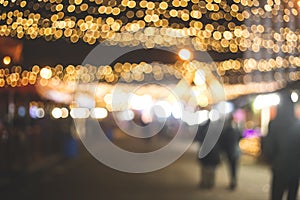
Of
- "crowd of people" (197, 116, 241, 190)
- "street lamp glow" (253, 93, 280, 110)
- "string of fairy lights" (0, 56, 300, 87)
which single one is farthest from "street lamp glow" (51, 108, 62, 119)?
"crowd of people" (197, 116, 241, 190)

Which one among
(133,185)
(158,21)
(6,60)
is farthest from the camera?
(158,21)

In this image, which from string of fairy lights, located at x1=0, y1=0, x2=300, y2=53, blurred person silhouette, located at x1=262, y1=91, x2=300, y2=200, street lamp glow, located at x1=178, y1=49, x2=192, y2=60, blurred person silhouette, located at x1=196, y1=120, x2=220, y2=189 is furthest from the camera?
street lamp glow, located at x1=178, y1=49, x2=192, y2=60

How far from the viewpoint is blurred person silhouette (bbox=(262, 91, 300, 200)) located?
10.5 m

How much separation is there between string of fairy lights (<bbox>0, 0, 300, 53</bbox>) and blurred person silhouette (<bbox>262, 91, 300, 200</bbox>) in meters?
5.00

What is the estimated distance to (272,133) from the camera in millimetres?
10594

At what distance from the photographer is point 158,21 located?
2058 cm

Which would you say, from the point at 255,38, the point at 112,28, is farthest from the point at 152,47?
the point at 112,28

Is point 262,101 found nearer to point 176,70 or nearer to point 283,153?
point 283,153

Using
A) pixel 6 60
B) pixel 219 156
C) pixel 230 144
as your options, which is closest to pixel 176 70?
pixel 6 60

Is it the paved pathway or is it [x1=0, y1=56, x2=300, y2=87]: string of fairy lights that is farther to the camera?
[x1=0, y1=56, x2=300, y2=87]: string of fairy lights

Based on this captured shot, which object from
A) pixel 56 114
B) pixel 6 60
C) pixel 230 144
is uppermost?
pixel 6 60

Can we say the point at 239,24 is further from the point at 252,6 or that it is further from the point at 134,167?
the point at 134,167

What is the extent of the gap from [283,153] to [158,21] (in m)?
10.7

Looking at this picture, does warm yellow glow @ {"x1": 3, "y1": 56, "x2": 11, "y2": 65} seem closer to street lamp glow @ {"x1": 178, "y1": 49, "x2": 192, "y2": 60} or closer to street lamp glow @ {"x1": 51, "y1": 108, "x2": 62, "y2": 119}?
street lamp glow @ {"x1": 178, "y1": 49, "x2": 192, "y2": 60}
